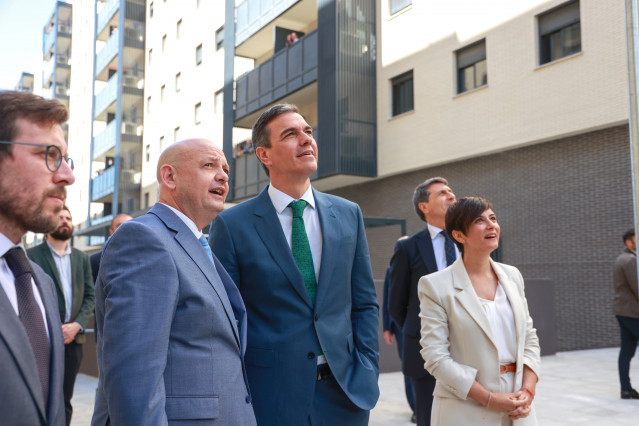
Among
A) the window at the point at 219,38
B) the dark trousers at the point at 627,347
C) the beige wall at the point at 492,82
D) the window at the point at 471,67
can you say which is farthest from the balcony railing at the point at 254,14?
the dark trousers at the point at 627,347

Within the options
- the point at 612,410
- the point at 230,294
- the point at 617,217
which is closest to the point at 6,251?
the point at 230,294

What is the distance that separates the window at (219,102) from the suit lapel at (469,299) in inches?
923

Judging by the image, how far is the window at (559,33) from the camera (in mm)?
12484

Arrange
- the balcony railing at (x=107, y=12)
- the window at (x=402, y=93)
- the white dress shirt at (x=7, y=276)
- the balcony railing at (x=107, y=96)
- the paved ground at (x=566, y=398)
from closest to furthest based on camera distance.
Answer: the white dress shirt at (x=7, y=276)
the paved ground at (x=566, y=398)
the window at (x=402, y=93)
the balcony railing at (x=107, y=96)
the balcony railing at (x=107, y=12)

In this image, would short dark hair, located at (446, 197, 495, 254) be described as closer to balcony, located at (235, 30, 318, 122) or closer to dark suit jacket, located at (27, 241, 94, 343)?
dark suit jacket, located at (27, 241, 94, 343)

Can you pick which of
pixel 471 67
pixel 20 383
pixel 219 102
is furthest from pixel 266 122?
pixel 219 102

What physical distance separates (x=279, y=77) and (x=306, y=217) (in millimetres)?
17923

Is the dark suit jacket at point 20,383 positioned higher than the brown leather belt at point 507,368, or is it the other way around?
the dark suit jacket at point 20,383

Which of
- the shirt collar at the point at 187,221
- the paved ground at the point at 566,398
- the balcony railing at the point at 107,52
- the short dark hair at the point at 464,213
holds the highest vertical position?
the balcony railing at the point at 107,52

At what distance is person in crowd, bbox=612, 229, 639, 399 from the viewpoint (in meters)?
7.58

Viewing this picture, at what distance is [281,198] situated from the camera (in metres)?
2.94

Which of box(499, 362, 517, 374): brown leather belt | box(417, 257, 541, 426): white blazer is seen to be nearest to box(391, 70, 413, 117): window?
box(417, 257, 541, 426): white blazer

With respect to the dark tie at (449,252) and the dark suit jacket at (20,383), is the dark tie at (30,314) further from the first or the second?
the dark tie at (449,252)

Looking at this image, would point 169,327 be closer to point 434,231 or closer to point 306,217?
point 306,217
